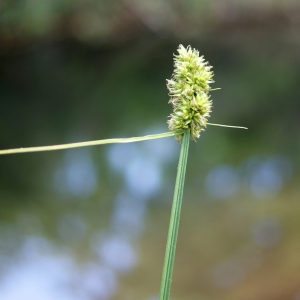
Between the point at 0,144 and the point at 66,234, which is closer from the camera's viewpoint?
the point at 66,234

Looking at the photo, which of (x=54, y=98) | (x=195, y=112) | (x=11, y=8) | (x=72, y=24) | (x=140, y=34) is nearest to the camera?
(x=195, y=112)

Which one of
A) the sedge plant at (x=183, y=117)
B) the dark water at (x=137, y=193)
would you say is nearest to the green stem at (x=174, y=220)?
the sedge plant at (x=183, y=117)

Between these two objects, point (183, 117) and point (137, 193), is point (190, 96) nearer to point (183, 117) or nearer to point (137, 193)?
point (183, 117)

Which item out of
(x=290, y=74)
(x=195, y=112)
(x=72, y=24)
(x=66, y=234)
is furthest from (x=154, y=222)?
(x=72, y=24)

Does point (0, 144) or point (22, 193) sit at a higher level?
point (0, 144)

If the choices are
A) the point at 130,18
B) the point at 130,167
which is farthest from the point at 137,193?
the point at 130,18

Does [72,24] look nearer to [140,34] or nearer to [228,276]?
[140,34]

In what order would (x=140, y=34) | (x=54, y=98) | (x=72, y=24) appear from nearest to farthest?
1. (x=54, y=98)
2. (x=72, y=24)
3. (x=140, y=34)

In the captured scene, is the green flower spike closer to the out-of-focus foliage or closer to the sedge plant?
the sedge plant
